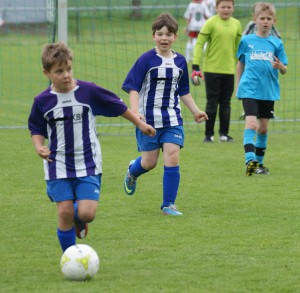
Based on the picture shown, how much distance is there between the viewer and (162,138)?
24.7ft

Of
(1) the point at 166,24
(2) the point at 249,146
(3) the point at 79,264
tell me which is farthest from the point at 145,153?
(3) the point at 79,264

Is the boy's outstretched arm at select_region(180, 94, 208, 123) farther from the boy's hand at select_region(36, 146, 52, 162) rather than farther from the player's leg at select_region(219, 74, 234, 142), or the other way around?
the player's leg at select_region(219, 74, 234, 142)

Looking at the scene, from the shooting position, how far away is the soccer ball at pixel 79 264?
17.2 feet

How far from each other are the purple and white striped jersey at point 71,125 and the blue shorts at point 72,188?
4 cm

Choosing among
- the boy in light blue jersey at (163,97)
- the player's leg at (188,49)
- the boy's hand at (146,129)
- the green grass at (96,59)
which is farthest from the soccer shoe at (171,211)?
the player's leg at (188,49)

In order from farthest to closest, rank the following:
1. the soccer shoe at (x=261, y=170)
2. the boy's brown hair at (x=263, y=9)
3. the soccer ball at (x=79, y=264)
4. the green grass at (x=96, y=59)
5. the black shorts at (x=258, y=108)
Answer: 1. the green grass at (x=96, y=59)
2. the soccer shoe at (x=261, y=170)
3. the black shorts at (x=258, y=108)
4. the boy's brown hair at (x=263, y=9)
5. the soccer ball at (x=79, y=264)

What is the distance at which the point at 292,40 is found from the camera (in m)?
21.4

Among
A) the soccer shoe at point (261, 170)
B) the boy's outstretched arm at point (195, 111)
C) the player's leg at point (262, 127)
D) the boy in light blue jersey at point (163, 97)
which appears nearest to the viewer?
the boy's outstretched arm at point (195, 111)

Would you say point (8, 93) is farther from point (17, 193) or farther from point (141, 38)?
point (17, 193)

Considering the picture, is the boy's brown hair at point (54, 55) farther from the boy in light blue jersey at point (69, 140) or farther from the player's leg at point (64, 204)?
the player's leg at point (64, 204)

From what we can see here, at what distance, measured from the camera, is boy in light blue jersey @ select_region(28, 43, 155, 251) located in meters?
5.63

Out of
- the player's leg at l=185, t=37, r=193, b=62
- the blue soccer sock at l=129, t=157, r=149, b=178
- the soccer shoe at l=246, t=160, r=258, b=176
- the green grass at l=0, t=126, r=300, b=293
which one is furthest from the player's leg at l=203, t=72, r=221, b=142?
the player's leg at l=185, t=37, r=193, b=62

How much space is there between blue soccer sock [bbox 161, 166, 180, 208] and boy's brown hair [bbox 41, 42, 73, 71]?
211cm

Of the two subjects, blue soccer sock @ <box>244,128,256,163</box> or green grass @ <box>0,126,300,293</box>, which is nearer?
green grass @ <box>0,126,300,293</box>
